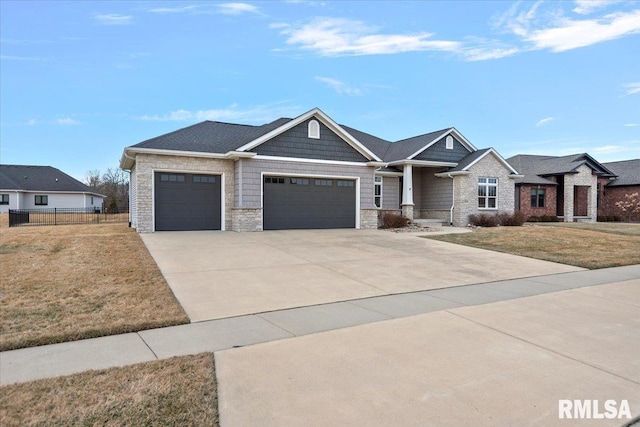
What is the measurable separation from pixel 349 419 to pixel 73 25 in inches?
645

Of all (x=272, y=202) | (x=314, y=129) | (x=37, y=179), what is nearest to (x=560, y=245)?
(x=314, y=129)

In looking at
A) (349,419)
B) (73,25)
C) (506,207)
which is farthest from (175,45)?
(506,207)

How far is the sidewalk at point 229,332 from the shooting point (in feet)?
13.8

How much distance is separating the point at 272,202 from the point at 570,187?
80.0ft

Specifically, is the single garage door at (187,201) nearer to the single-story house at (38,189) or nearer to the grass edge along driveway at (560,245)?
the grass edge along driveway at (560,245)

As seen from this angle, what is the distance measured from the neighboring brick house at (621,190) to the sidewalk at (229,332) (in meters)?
31.4

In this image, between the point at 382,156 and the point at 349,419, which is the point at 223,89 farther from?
the point at 349,419

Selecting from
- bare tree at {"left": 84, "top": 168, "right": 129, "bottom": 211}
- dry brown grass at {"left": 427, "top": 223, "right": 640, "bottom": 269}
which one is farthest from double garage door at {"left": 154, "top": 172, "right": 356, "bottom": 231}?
bare tree at {"left": 84, "top": 168, "right": 129, "bottom": 211}

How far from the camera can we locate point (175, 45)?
15.7 metres

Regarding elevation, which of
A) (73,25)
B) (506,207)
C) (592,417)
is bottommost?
(592,417)

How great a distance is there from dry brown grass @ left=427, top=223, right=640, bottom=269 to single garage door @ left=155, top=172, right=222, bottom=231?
10349 millimetres

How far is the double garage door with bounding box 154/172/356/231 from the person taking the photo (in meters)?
16.9

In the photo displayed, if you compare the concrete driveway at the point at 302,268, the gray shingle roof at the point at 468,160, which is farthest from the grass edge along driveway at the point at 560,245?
the gray shingle roof at the point at 468,160

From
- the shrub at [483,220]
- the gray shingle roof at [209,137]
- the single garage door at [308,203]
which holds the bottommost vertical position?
the shrub at [483,220]
